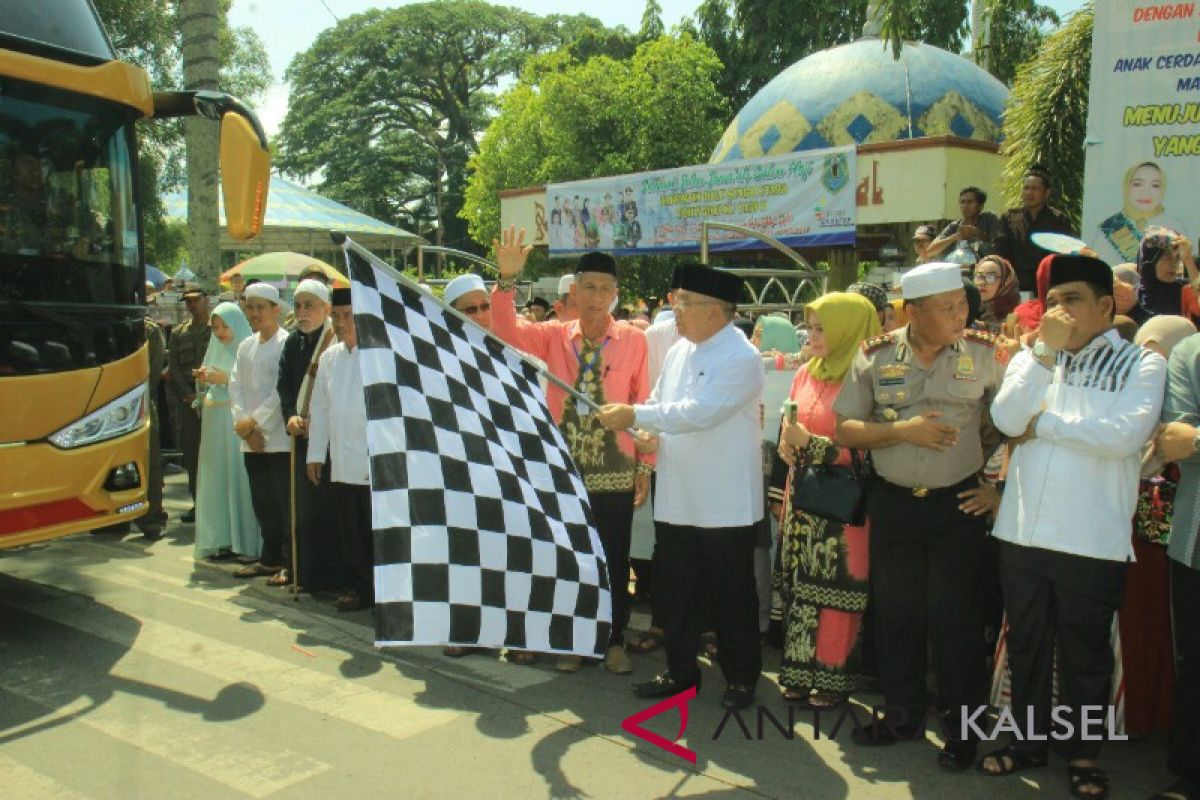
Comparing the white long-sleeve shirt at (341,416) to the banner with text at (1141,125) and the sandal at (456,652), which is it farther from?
the banner with text at (1141,125)

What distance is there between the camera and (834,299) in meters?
4.73

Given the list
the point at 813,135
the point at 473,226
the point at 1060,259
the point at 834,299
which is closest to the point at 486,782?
the point at 834,299

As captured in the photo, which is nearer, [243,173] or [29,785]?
[29,785]

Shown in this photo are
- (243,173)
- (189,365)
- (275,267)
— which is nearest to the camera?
(243,173)

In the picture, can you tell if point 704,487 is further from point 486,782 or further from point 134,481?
point 134,481

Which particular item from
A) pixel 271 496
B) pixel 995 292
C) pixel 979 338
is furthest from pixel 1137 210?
pixel 271 496

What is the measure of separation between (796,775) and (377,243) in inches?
988

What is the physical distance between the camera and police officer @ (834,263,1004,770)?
4051mm

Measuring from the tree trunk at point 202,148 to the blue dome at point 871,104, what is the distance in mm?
13636

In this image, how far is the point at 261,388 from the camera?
707cm

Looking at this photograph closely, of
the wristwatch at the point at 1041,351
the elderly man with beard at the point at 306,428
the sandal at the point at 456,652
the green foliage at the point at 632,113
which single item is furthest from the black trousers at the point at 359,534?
the green foliage at the point at 632,113

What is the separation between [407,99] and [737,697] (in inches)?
2060

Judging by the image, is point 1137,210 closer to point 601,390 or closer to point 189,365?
point 601,390

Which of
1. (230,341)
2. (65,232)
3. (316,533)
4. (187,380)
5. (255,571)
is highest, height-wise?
(65,232)
